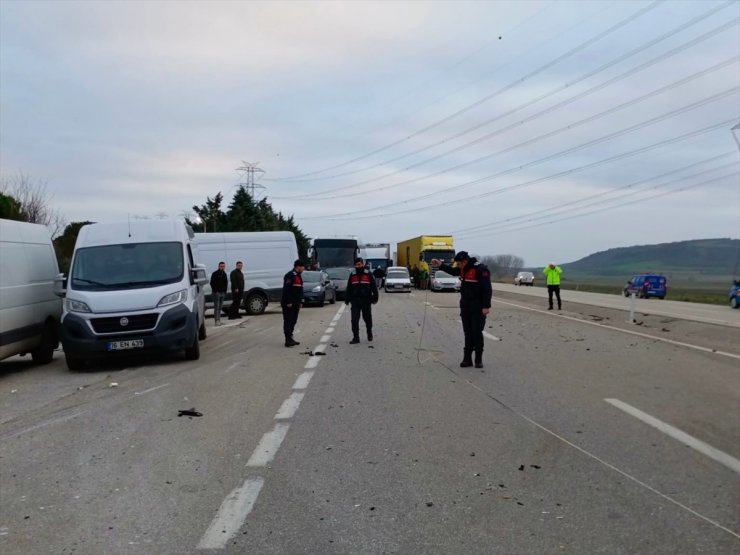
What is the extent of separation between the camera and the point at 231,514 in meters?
4.42

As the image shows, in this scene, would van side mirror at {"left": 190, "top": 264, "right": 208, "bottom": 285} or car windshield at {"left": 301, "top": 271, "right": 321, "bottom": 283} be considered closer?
A: van side mirror at {"left": 190, "top": 264, "right": 208, "bottom": 285}

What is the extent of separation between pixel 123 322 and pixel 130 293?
1.71 feet

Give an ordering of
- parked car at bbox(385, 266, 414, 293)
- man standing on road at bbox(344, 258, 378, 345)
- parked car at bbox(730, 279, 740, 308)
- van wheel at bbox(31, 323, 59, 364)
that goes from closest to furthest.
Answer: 1. van wheel at bbox(31, 323, 59, 364)
2. man standing on road at bbox(344, 258, 378, 345)
3. parked car at bbox(730, 279, 740, 308)
4. parked car at bbox(385, 266, 414, 293)

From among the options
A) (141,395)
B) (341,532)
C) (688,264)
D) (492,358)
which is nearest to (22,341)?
(141,395)

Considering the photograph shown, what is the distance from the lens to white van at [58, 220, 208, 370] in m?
10.8

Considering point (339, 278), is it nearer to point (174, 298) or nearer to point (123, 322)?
point (174, 298)

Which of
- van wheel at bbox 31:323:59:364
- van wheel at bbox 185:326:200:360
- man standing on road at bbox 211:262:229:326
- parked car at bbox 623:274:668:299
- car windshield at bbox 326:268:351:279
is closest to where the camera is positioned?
van wheel at bbox 185:326:200:360

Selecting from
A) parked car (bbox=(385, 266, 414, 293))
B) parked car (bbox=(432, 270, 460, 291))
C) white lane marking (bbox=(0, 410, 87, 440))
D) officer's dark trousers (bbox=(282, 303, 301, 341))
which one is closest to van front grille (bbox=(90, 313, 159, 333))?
white lane marking (bbox=(0, 410, 87, 440))

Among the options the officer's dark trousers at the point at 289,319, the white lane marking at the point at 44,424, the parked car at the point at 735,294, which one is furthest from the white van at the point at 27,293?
the parked car at the point at 735,294

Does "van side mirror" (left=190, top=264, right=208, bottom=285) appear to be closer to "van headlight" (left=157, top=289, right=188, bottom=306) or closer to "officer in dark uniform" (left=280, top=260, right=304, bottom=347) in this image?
"van headlight" (left=157, top=289, right=188, bottom=306)

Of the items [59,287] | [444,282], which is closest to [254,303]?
[59,287]

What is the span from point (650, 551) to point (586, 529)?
1.34ft

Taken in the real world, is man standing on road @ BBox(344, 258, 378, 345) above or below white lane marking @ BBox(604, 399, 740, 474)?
above

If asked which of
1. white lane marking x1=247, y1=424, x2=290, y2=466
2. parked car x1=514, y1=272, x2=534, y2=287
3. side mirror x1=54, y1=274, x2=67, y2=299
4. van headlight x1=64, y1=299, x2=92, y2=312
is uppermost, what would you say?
side mirror x1=54, y1=274, x2=67, y2=299
